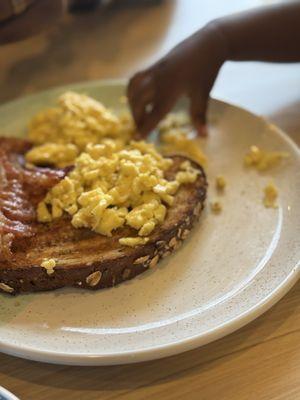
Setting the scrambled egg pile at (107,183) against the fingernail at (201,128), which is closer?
the scrambled egg pile at (107,183)

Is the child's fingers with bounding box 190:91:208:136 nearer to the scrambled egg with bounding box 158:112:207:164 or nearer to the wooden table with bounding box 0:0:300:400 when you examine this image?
the scrambled egg with bounding box 158:112:207:164

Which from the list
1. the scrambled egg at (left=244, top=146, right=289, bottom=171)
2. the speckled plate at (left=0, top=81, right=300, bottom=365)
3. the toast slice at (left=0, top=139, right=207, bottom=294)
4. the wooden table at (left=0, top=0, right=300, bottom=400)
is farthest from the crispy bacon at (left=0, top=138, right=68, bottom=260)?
the scrambled egg at (left=244, top=146, right=289, bottom=171)

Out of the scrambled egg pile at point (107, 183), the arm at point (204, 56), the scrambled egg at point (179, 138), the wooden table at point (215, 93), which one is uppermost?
the arm at point (204, 56)

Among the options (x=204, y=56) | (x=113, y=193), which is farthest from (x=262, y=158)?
(x=113, y=193)

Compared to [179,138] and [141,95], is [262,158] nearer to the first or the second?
[179,138]

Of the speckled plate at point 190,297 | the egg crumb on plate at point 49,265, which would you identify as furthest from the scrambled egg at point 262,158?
the egg crumb on plate at point 49,265

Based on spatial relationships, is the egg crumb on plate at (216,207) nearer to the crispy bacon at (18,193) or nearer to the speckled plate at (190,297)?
the speckled plate at (190,297)
